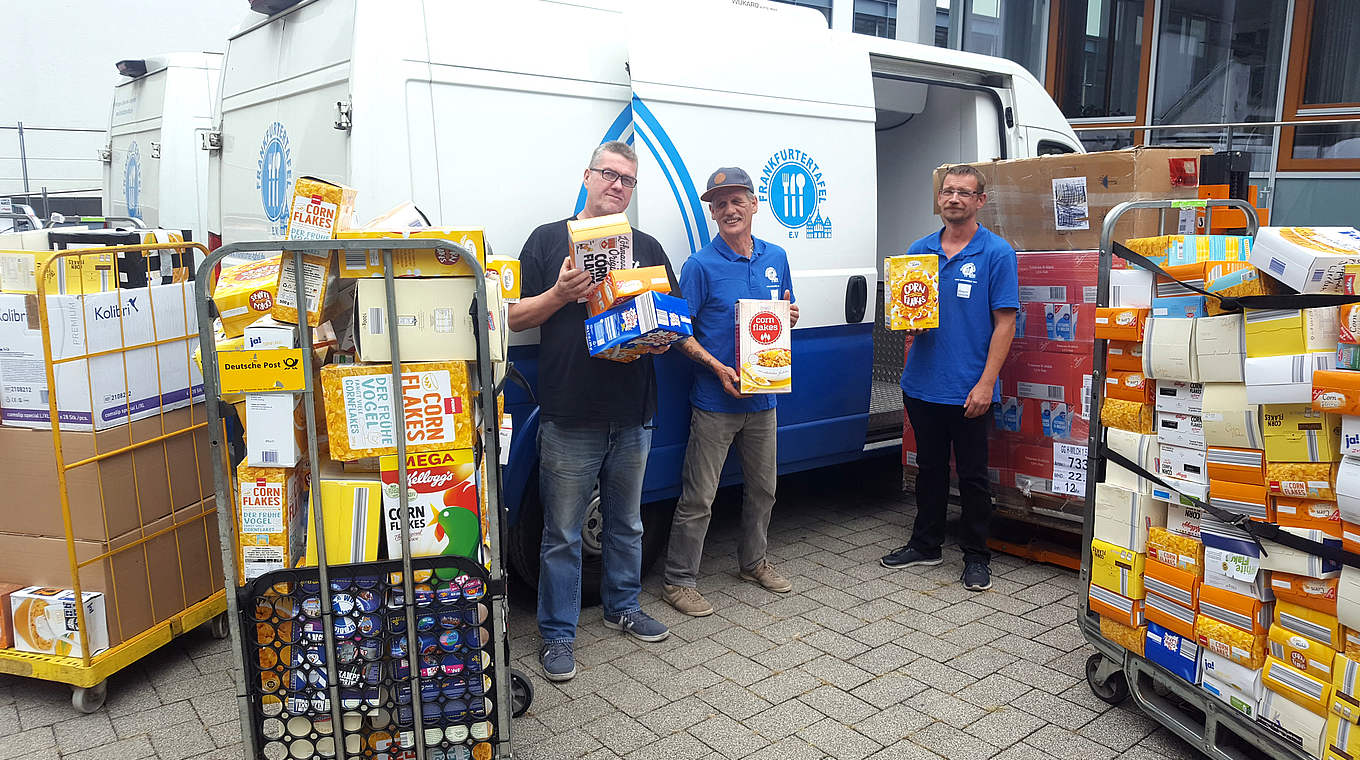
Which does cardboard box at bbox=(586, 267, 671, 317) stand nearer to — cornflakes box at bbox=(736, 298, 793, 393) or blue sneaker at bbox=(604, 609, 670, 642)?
cornflakes box at bbox=(736, 298, 793, 393)

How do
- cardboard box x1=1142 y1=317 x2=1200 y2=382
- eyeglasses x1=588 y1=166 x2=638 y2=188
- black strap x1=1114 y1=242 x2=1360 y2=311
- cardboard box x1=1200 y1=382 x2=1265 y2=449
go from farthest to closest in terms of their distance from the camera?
eyeglasses x1=588 y1=166 x2=638 y2=188 → cardboard box x1=1142 y1=317 x2=1200 y2=382 → cardboard box x1=1200 y1=382 x2=1265 y2=449 → black strap x1=1114 y1=242 x2=1360 y2=311

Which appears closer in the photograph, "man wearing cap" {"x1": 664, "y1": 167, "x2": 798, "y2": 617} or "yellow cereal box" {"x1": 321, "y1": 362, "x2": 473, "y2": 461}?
"yellow cereal box" {"x1": 321, "y1": 362, "x2": 473, "y2": 461}

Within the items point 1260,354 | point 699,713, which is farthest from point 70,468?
point 1260,354

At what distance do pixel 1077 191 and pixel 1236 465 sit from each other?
86.2 inches

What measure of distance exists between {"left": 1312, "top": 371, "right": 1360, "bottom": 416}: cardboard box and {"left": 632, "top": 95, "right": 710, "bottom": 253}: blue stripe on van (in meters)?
2.40

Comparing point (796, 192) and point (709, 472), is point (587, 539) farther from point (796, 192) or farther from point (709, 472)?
point (796, 192)

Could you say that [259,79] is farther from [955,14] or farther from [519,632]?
[955,14]

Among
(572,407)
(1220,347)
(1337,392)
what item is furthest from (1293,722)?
(572,407)

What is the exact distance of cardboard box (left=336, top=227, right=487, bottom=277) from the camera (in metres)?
2.48

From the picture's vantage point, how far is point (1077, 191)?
15.1ft

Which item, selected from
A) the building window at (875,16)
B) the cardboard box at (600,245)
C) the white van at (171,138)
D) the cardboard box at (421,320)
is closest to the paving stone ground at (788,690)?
the cardboard box at (421,320)

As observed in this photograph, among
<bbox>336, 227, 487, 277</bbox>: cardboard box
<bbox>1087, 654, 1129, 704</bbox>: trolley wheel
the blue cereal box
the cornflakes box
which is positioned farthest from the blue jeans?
<bbox>1087, 654, 1129, 704</bbox>: trolley wheel

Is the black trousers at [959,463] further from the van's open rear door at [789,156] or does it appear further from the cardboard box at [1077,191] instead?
the cardboard box at [1077,191]

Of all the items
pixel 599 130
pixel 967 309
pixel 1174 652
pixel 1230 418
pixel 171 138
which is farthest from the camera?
pixel 171 138
